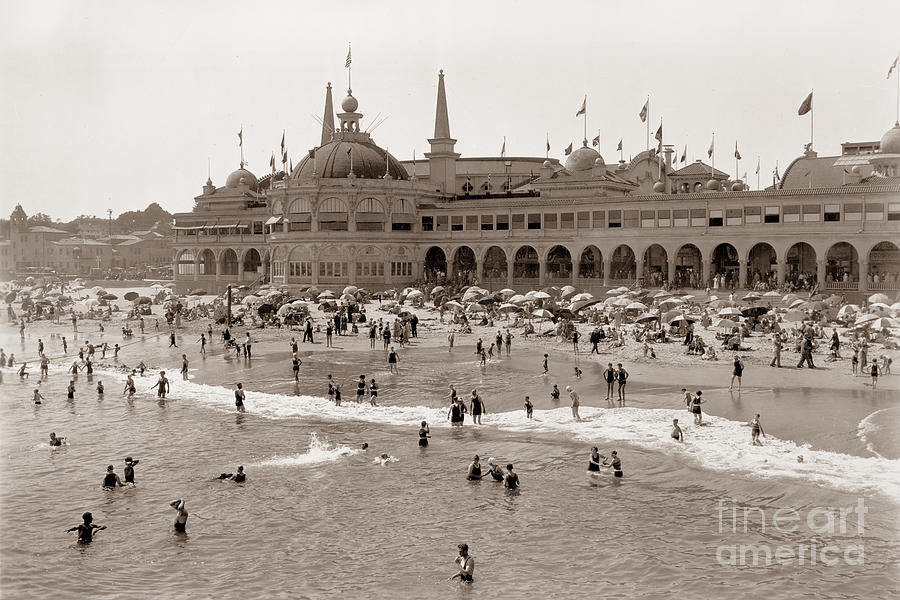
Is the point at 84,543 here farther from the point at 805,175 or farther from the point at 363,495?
the point at 805,175

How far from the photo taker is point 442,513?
24.3 meters

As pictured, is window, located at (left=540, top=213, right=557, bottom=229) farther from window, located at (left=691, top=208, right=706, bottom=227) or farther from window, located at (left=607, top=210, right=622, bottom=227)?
window, located at (left=691, top=208, right=706, bottom=227)

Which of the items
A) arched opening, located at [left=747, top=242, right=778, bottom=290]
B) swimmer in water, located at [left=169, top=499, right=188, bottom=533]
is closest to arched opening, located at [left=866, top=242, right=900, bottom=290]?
arched opening, located at [left=747, top=242, right=778, bottom=290]

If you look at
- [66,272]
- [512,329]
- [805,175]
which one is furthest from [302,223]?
[66,272]

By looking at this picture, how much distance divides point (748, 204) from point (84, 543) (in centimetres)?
6452

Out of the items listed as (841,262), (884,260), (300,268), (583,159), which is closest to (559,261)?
(583,159)

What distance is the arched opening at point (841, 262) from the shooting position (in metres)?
73.4

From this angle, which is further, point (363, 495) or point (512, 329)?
point (512, 329)

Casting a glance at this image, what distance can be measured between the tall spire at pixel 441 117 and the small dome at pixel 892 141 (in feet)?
161

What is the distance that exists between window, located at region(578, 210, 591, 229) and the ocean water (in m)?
46.4

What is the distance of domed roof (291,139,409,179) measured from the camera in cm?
9469

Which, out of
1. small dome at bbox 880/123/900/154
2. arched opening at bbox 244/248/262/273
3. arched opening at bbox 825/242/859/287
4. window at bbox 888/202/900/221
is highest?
small dome at bbox 880/123/900/154

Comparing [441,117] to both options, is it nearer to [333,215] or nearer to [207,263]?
[333,215]

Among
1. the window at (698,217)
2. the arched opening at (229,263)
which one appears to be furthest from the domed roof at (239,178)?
the window at (698,217)
